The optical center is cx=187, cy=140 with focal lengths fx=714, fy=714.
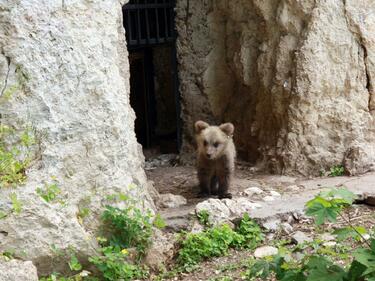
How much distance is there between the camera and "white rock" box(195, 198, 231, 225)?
276 inches

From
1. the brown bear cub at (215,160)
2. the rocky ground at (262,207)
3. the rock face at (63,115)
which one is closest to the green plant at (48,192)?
the rock face at (63,115)

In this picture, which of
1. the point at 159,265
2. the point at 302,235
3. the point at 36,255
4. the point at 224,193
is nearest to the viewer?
the point at 36,255

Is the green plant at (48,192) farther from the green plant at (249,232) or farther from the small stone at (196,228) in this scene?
the green plant at (249,232)

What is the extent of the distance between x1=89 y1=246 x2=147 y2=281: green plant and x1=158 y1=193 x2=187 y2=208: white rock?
1873 millimetres

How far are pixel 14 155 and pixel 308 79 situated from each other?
4.13m

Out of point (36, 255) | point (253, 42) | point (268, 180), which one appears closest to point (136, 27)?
point (253, 42)

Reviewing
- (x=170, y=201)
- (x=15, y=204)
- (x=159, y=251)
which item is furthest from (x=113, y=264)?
(x=170, y=201)

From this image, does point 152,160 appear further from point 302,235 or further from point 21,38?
point 21,38

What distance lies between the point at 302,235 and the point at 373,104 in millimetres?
2776

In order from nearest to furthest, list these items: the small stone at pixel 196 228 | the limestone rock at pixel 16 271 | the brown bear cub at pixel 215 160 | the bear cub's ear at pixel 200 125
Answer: the limestone rock at pixel 16 271 → the small stone at pixel 196 228 → the brown bear cub at pixel 215 160 → the bear cub's ear at pixel 200 125

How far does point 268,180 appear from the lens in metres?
8.70

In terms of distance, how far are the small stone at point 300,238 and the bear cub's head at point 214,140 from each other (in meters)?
1.86

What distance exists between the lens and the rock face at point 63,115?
5.57m

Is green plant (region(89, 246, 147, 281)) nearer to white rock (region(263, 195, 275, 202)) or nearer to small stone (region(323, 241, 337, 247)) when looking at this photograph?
small stone (region(323, 241, 337, 247))
